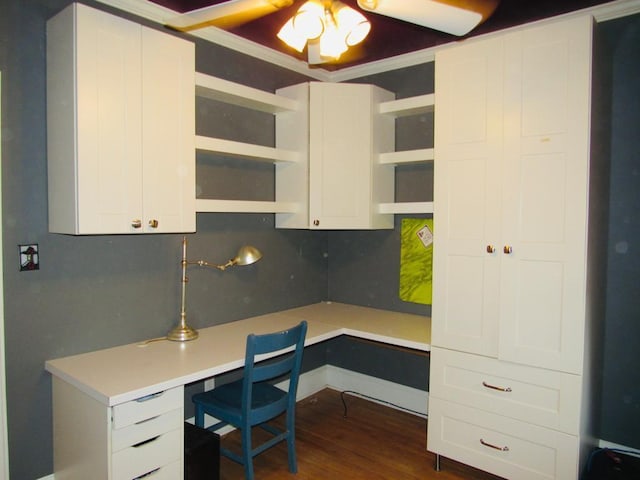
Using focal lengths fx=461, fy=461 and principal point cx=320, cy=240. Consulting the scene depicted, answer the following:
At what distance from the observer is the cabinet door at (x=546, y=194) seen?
2.13m

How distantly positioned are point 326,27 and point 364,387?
2.76 m

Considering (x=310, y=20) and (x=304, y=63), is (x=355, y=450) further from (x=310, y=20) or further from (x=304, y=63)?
(x=304, y=63)

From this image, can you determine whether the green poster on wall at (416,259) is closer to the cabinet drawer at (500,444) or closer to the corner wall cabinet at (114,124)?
the cabinet drawer at (500,444)

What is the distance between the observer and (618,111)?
2.57m

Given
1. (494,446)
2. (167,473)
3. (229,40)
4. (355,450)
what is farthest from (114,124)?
(494,446)

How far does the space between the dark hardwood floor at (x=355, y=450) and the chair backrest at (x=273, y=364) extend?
0.44 meters

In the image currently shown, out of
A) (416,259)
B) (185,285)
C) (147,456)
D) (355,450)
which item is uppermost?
(416,259)

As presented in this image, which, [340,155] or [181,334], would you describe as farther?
[340,155]

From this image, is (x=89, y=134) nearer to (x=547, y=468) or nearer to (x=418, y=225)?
(x=418, y=225)

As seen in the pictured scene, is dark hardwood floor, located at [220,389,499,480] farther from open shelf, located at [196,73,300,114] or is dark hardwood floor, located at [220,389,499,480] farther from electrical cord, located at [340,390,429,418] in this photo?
open shelf, located at [196,73,300,114]

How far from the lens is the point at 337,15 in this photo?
184cm

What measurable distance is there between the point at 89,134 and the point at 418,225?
7.16ft

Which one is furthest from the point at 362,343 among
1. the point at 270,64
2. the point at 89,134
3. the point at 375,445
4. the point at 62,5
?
the point at 62,5

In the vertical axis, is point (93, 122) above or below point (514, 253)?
above
